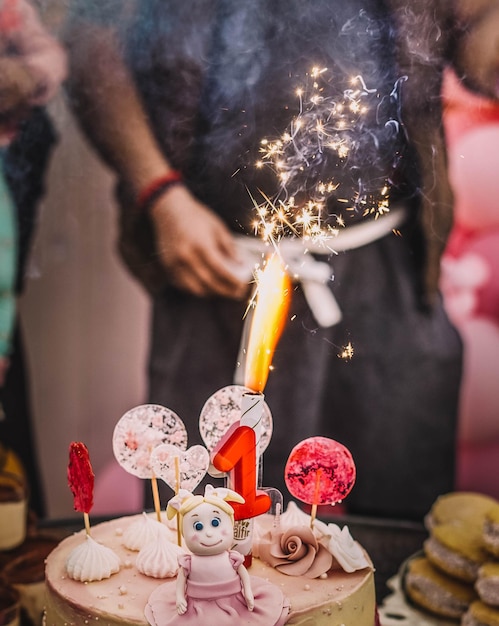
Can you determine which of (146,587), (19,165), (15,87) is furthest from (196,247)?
(146,587)

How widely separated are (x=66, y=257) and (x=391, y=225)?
5.29ft

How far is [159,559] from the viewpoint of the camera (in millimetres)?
2162

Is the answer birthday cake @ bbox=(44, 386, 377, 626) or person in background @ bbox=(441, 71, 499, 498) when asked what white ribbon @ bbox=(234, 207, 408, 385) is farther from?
birthday cake @ bbox=(44, 386, 377, 626)

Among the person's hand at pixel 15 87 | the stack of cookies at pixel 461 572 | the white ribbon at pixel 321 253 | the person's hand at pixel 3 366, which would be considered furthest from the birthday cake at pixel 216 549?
the person's hand at pixel 15 87

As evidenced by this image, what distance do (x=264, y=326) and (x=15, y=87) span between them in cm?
225

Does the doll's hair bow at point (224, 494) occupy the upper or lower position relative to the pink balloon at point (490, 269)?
lower

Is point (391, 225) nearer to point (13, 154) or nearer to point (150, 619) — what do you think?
point (13, 154)

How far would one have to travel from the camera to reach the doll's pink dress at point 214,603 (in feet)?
6.21

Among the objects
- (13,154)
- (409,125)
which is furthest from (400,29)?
(13,154)

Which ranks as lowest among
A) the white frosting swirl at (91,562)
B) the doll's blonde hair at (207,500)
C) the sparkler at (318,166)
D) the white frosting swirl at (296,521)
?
→ the white frosting swirl at (91,562)

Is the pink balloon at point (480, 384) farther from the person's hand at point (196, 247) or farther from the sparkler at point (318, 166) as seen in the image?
the sparkler at point (318, 166)

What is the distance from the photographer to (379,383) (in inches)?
157

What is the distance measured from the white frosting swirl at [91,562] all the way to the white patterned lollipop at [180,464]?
24 centimetres

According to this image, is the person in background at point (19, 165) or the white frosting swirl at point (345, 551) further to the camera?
the person in background at point (19, 165)
